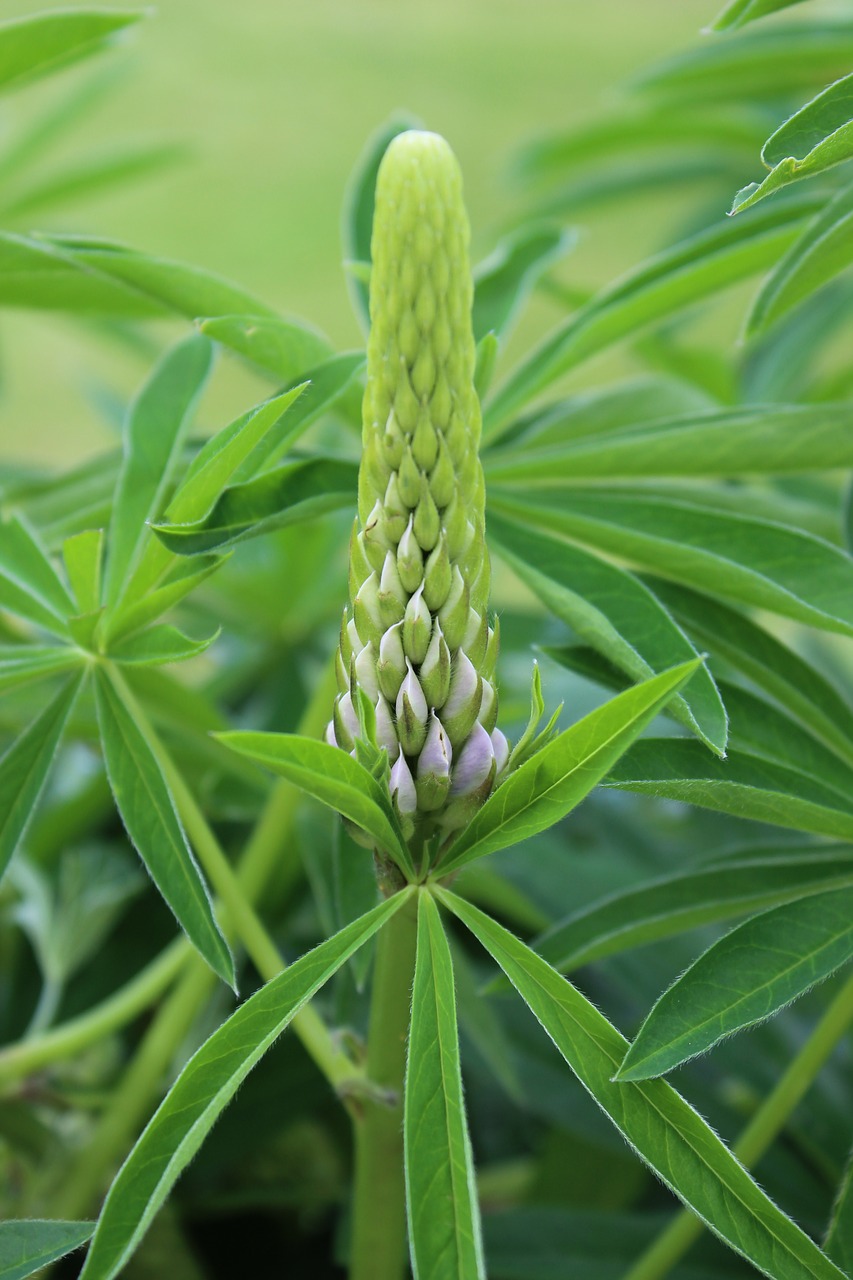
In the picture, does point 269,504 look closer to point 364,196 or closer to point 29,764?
point 29,764

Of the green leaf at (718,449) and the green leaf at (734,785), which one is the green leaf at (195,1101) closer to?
the green leaf at (734,785)

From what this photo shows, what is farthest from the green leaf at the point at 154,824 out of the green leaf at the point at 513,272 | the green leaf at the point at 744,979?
the green leaf at the point at 513,272

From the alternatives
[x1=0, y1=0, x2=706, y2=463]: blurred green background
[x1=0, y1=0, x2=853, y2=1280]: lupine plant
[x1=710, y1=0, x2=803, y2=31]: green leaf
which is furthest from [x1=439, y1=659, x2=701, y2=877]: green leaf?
[x1=0, y1=0, x2=706, y2=463]: blurred green background

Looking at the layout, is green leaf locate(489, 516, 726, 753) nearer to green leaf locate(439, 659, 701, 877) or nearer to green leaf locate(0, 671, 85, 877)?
green leaf locate(439, 659, 701, 877)

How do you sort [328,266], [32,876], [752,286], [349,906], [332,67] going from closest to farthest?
[349,906], [32,876], [752,286], [328,266], [332,67]

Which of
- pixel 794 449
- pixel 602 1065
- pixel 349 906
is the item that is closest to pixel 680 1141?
pixel 602 1065

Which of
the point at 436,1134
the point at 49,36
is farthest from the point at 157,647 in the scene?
the point at 49,36

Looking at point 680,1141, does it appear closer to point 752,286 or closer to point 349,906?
point 349,906
